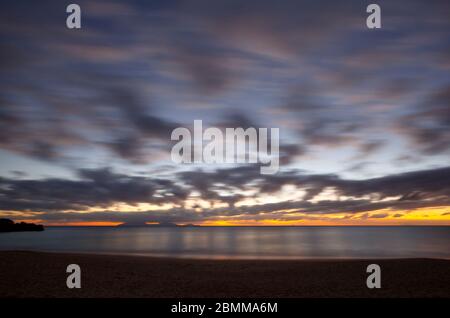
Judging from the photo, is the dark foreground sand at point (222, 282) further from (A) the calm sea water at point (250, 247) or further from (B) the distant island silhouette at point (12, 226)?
(B) the distant island silhouette at point (12, 226)

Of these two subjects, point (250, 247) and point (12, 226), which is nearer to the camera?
point (250, 247)

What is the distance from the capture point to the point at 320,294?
54.4ft

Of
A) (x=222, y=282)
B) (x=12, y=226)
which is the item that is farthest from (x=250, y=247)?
(x=12, y=226)

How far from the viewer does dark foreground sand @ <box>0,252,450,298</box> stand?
1666 cm

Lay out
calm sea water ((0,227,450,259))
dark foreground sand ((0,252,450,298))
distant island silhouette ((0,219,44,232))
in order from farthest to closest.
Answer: distant island silhouette ((0,219,44,232)), calm sea water ((0,227,450,259)), dark foreground sand ((0,252,450,298))

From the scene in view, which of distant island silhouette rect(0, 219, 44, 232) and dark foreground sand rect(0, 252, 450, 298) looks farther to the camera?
distant island silhouette rect(0, 219, 44, 232)

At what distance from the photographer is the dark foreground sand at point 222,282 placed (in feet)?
54.6

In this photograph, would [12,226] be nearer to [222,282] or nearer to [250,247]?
[250,247]

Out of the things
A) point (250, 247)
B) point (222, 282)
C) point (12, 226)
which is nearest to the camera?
point (222, 282)

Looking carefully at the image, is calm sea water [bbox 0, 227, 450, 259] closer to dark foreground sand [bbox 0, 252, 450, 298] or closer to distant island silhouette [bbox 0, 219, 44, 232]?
dark foreground sand [bbox 0, 252, 450, 298]

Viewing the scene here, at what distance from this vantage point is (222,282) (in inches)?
784

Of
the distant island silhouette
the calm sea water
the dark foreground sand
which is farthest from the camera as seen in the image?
the distant island silhouette

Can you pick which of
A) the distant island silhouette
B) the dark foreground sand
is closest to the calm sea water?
the dark foreground sand
